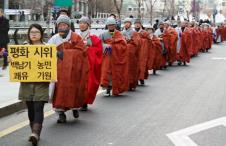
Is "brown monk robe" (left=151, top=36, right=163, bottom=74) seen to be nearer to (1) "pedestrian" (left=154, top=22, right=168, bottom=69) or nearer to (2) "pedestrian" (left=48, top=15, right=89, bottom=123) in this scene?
(1) "pedestrian" (left=154, top=22, right=168, bottom=69)

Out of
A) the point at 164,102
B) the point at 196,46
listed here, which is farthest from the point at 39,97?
the point at 196,46

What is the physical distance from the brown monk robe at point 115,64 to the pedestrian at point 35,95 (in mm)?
4263

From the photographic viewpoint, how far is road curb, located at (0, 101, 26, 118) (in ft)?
30.1

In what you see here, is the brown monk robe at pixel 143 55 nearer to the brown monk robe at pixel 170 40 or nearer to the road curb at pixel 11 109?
the brown monk robe at pixel 170 40

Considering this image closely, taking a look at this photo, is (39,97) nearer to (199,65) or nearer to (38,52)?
(38,52)

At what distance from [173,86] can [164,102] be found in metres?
2.82

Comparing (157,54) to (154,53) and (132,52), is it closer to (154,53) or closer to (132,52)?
(154,53)

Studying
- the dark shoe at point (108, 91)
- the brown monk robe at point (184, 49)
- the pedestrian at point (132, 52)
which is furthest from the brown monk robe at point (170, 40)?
the dark shoe at point (108, 91)

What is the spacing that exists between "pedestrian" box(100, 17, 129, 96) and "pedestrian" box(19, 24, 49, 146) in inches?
167

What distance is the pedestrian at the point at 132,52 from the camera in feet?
41.2

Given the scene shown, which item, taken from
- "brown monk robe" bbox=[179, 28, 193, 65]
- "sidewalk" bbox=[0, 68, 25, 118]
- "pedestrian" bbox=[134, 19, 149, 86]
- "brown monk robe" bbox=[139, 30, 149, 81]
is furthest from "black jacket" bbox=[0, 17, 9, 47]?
"brown monk robe" bbox=[179, 28, 193, 65]

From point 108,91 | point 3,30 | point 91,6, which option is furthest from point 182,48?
point 91,6

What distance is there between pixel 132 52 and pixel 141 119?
375 cm

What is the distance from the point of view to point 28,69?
7309mm
